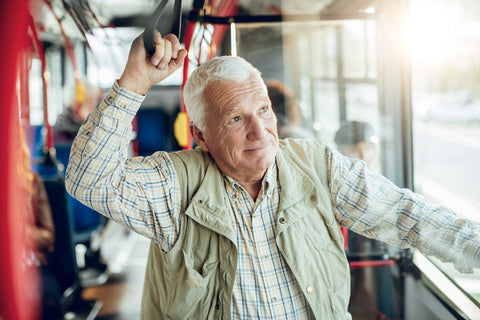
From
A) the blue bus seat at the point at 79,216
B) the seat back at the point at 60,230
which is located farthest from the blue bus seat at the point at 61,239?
the blue bus seat at the point at 79,216

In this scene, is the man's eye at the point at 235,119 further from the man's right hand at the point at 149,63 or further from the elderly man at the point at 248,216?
the man's right hand at the point at 149,63

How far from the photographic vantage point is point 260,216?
128 cm

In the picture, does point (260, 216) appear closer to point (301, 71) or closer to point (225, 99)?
point (225, 99)

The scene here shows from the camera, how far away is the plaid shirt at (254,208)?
3.52 feet

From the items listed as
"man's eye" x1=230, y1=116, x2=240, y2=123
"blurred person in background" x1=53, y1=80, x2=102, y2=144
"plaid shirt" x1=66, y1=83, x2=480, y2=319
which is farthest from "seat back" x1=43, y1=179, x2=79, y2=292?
"man's eye" x1=230, y1=116, x2=240, y2=123

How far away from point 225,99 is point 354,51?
122 cm

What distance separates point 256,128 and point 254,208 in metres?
0.25

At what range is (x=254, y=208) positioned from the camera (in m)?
1.29

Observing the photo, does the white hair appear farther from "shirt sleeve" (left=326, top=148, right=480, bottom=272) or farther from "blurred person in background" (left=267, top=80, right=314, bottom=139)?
"blurred person in background" (left=267, top=80, right=314, bottom=139)

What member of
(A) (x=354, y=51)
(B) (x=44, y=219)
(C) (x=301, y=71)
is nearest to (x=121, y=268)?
(B) (x=44, y=219)

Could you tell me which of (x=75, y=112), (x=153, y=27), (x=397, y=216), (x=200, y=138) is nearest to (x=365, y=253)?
(x=397, y=216)

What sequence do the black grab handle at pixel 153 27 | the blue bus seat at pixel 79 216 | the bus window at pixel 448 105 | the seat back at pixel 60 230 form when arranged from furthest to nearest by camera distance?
1. the blue bus seat at pixel 79 216
2. the seat back at pixel 60 230
3. the bus window at pixel 448 105
4. the black grab handle at pixel 153 27

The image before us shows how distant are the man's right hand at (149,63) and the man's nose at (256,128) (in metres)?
0.30

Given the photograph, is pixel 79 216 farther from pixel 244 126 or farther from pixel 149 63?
pixel 149 63
